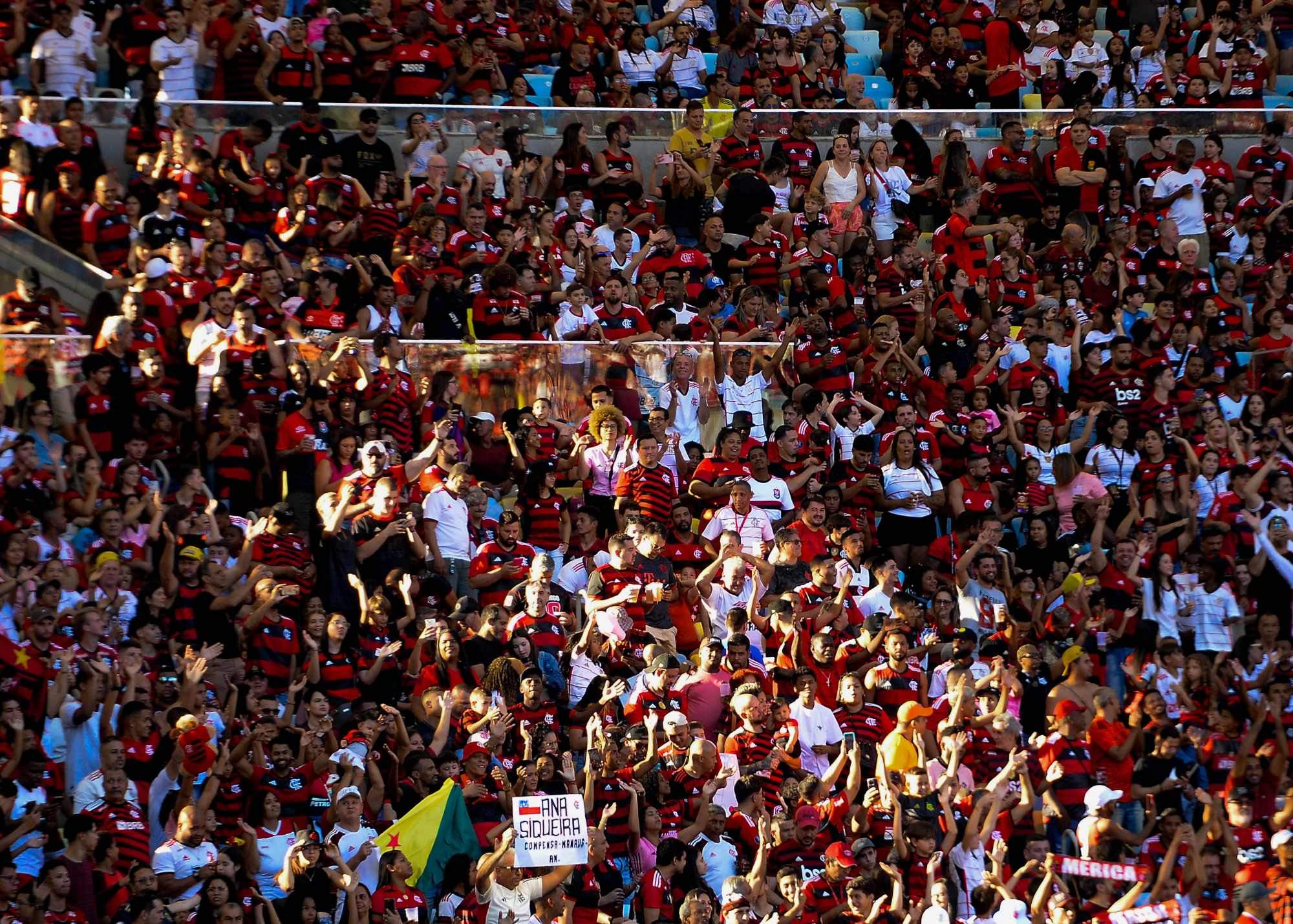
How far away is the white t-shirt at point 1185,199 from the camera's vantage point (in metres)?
21.8

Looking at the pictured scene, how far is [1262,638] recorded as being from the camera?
708 inches

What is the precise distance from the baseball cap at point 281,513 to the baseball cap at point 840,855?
4.32 m

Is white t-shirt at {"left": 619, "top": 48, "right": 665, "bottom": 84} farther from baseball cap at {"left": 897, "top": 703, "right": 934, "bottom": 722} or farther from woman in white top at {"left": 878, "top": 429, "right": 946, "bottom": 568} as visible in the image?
baseball cap at {"left": 897, "top": 703, "right": 934, "bottom": 722}

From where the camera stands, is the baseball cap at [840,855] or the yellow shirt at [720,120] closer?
the baseball cap at [840,855]

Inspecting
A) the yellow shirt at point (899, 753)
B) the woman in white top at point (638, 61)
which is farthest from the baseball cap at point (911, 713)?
the woman in white top at point (638, 61)

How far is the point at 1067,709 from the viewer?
54.0 feet

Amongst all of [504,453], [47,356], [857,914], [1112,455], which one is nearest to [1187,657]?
[1112,455]

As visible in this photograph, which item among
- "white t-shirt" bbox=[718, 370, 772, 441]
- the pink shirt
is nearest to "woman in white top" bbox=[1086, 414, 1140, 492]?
the pink shirt

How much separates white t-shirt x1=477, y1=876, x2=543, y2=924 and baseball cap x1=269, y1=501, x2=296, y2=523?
329 centimetres

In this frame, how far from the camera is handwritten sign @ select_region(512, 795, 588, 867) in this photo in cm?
1407

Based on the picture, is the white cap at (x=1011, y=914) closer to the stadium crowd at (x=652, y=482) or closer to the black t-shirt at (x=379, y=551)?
the stadium crowd at (x=652, y=482)

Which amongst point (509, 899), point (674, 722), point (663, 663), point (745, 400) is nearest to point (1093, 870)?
point (674, 722)

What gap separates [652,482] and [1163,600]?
160 inches

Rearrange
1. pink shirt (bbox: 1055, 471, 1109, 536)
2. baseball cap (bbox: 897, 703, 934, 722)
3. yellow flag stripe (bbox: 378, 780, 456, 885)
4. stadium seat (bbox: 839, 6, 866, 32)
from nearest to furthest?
yellow flag stripe (bbox: 378, 780, 456, 885), baseball cap (bbox: 897, 703, 934, 722), pink shirt (bbox: 1055, 471, 1109, 536), stadium seat (bbox: 839, 6, 866, 32)
